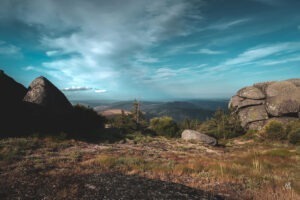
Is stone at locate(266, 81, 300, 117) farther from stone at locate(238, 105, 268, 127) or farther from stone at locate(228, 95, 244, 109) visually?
stone at locate(228, 95, 244, 109)

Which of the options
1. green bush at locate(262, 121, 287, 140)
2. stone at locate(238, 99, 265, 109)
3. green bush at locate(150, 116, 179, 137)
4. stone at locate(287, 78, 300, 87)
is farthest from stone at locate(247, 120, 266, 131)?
green bush at locate(150, 116, 179, 137)

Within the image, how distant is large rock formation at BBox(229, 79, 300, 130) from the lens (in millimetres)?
44750

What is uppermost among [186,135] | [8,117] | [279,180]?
[8,117]

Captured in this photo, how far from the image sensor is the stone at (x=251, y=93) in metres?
50.1

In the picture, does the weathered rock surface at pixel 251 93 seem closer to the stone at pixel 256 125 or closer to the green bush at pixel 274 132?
the stone at pixel 256 125

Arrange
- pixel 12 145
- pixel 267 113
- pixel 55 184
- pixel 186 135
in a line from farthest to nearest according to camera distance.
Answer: pixel 267 113, pixel 186 135, pixel 12 145, pixel 55 184

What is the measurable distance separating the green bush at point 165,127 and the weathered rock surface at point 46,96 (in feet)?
64.6

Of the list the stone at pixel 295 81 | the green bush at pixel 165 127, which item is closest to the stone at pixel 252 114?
the stone at pixel 295 81

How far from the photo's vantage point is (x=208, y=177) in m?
9.59

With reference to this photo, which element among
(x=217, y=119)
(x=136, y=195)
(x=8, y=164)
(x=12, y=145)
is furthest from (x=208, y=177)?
(x=217, y=119)

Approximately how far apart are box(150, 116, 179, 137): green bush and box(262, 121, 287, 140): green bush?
17.2 meters

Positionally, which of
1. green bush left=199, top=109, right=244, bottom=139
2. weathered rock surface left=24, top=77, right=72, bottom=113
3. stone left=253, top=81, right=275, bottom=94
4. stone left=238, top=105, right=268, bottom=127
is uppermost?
stone left=253, top=81, right=275, bottom=94

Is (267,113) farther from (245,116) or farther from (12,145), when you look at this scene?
(12,145)

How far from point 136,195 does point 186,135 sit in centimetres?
2827
